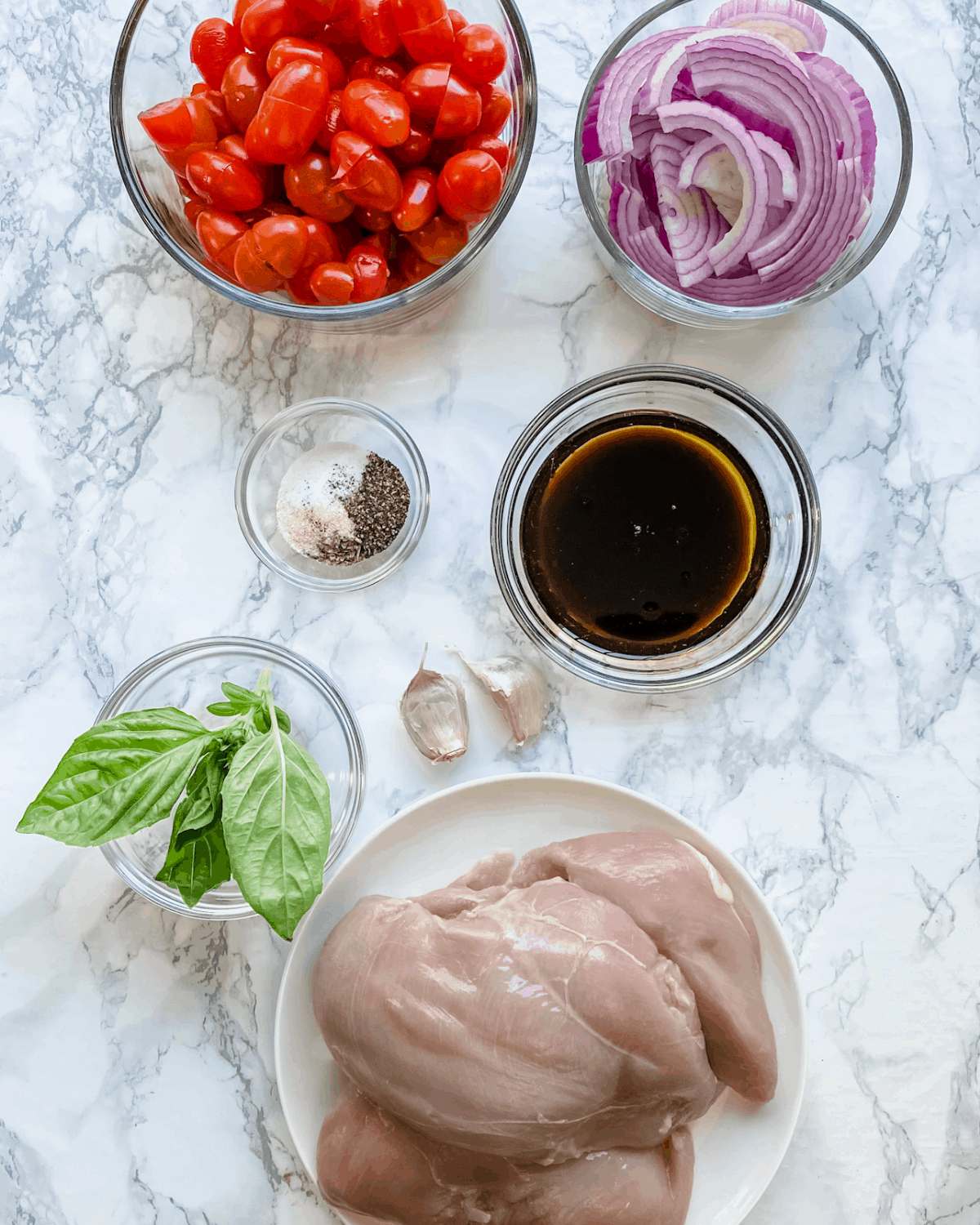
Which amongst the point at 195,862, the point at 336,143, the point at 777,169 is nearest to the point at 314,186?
the point at 336,143

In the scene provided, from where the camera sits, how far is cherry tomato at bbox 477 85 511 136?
1.17m

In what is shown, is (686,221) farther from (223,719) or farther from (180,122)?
(223,719)

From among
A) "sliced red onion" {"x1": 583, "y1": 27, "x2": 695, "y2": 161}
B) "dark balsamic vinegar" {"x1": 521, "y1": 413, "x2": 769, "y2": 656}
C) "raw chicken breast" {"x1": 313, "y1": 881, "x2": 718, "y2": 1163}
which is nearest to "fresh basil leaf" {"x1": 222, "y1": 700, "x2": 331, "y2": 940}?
"raw chicken breast" {"x1": 313, "y1": 881, "x2": 718, "y2": 1163}

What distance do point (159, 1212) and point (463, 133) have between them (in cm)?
156

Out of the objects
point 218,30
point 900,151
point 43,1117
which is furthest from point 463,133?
point 43,1117

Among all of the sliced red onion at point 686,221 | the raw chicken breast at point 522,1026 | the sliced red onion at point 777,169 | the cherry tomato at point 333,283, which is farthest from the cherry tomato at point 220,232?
the raw chicken breast at point 522,1026

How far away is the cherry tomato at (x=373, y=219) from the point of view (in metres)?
1.20

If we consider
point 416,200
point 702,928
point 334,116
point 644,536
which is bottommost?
point 702,928

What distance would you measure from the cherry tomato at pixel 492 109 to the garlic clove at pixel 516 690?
2.31 feet

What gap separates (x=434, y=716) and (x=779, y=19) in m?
1.04

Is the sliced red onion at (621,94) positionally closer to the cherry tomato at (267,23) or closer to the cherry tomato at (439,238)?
the cherry tomato at (439,238)

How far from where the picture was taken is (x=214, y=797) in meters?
1.17

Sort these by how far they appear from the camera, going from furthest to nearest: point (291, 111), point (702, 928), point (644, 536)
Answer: point (644, 536)
point (702, 928)
point (291, 111)

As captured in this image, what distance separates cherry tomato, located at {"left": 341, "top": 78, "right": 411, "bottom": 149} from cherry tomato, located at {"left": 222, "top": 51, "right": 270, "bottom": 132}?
0.37 ft
